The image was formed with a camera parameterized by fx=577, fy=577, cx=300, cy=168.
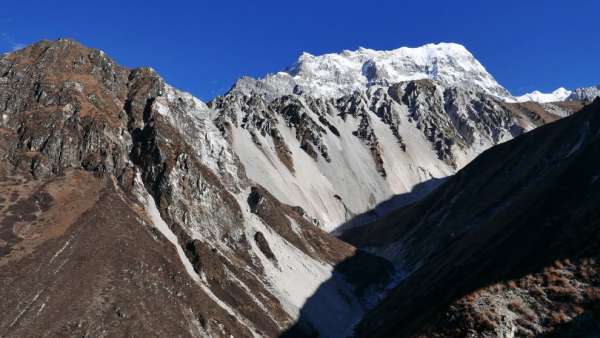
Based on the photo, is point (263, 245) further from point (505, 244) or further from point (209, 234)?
point (505, 244)

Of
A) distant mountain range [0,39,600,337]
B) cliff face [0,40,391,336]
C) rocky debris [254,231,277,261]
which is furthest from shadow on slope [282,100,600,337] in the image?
cliff face [0,40,391,336]

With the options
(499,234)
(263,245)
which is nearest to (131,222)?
(263,245)

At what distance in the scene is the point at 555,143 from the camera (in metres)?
111

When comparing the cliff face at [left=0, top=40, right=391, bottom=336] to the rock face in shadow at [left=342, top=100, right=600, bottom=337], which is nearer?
the rock face in shadow at [left=342, top=100, right=600, bottom=337]

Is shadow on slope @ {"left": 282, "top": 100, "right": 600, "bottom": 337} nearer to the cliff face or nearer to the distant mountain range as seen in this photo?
the distant mountain range

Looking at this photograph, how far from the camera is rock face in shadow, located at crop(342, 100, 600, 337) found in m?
40.1

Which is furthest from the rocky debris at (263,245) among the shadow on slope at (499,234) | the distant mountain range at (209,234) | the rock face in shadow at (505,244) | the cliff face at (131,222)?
the rock face in shadow at (505,244)

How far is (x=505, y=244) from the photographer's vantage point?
65.2 meters

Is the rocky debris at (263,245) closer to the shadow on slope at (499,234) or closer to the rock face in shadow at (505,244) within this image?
the shadow on slope at (499,234)

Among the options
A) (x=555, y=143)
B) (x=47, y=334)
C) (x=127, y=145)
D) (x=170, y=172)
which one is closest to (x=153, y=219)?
(x=170, y=172)

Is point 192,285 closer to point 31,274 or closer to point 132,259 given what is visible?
point 132,259

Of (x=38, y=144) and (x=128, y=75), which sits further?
(x=128, y=75)

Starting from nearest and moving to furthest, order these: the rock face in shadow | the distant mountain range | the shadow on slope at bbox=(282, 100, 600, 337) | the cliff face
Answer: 1. the rock face in shadow
2. the shadow on slope at bbox=(282, 100, 600, 337)
3. the distant mountain range
4. the cliff face

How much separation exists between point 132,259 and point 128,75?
2569 inches
